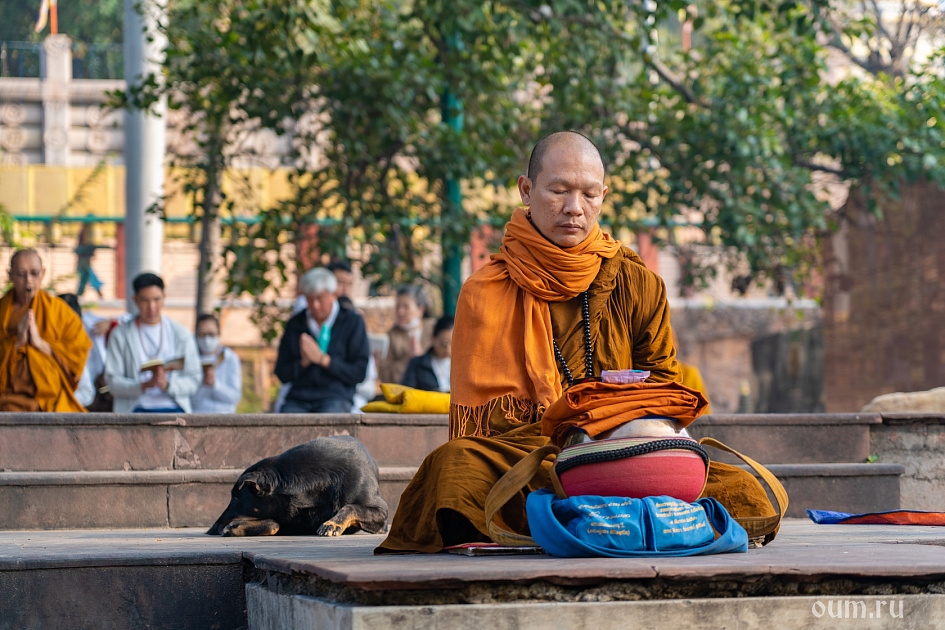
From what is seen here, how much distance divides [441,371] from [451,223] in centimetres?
203

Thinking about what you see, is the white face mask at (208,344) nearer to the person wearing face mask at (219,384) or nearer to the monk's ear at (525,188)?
the person wearing face mask at (219,384)

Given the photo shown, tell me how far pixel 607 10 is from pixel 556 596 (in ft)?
24.9

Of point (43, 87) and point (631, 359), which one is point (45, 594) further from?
point (43, 87)

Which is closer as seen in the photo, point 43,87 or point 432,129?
point 432,129

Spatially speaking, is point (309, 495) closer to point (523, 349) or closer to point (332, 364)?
point (523, 349)

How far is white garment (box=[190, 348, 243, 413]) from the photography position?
779 cm

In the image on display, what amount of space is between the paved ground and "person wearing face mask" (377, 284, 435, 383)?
4500 millimetres

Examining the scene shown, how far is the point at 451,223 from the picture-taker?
9438mm

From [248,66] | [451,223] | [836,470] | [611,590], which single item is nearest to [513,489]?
[611,590]

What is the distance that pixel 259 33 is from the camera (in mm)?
8773

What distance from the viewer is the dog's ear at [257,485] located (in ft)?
16.0

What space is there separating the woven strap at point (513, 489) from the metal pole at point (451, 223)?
6438 mm

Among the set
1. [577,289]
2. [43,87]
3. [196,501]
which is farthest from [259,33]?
[43,87]

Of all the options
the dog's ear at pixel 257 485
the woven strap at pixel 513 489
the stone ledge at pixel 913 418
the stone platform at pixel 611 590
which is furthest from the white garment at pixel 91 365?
the stone ledge at pixel 913 418
